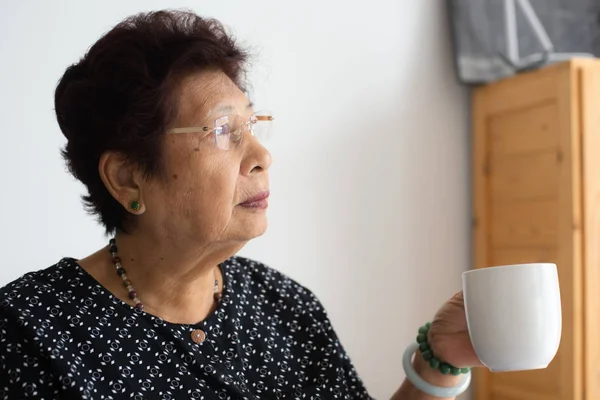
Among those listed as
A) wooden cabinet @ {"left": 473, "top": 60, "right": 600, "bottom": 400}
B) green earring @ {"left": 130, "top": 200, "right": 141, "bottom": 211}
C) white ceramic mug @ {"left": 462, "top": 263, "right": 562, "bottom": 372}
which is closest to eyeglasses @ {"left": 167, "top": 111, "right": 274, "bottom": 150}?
green earring @ {"left": 130, "top": 200, "right": 141, "bottom": 211}

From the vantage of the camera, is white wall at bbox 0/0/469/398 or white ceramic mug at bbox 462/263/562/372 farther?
white wall at bbox 0/0/469/398

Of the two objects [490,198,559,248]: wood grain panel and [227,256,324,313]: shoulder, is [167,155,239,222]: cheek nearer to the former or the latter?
[227,256,324,313]: shoulder

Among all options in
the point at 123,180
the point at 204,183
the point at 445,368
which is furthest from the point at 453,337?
the point at 123,180

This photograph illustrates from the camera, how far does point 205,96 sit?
3.70 ft

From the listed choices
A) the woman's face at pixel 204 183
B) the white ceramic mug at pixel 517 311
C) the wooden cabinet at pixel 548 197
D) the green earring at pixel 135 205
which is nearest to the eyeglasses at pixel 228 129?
the woman's face at pixel 204 183

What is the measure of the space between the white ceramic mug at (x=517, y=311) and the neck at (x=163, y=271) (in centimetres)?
41

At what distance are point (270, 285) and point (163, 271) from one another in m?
0.26

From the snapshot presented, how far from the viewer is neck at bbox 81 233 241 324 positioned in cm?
114

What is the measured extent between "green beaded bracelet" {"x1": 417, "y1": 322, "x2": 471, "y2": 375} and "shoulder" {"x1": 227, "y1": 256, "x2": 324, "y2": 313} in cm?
24

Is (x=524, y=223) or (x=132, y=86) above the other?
(x=132, y=86)

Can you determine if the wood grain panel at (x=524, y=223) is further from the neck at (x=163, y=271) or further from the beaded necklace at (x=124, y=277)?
the beaded necklace at (x=124, y=277)

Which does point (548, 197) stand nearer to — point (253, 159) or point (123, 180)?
point (253, 159)

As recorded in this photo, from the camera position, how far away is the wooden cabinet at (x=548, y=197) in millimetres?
1794

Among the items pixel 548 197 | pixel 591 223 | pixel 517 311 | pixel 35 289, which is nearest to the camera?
pixel 517 311
